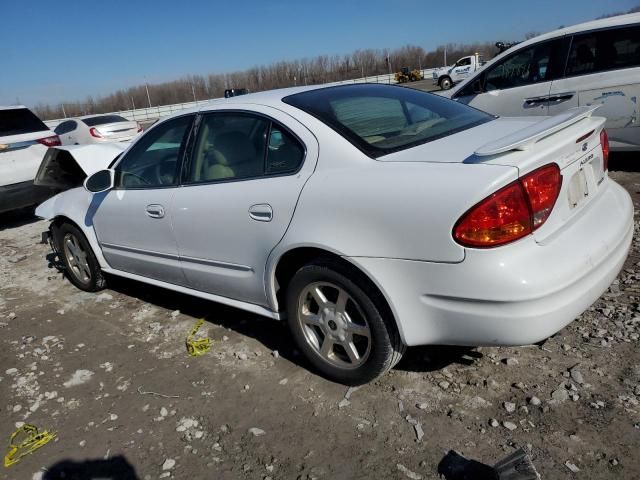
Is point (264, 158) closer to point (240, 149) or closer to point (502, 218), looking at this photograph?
point (240, 149)

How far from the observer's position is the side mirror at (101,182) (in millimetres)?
3934

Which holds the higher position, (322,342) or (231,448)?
(322,342)

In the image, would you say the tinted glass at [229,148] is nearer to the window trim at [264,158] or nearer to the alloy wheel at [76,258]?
the window trim at [264,158]

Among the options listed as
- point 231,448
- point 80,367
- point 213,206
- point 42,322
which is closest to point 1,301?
point 42,322

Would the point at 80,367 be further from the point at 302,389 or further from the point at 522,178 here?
the point at 522,178

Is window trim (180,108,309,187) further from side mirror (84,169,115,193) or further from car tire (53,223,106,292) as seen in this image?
car tire (53,223,106,292)

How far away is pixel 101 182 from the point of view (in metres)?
3.96

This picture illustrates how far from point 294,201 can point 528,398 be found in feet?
5.06

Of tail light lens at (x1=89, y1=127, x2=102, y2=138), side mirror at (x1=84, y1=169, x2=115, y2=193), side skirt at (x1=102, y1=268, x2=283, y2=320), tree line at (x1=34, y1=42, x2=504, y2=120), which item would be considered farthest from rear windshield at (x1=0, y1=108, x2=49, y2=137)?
tree line at (x1=34, y1=42, x2=504, y2=120)

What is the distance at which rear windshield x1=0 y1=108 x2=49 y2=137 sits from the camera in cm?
746

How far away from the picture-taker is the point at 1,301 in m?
5.00

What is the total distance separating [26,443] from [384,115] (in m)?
2.71

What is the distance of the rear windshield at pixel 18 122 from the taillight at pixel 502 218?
7.47 m

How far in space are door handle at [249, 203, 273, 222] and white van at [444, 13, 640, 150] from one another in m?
4.56
